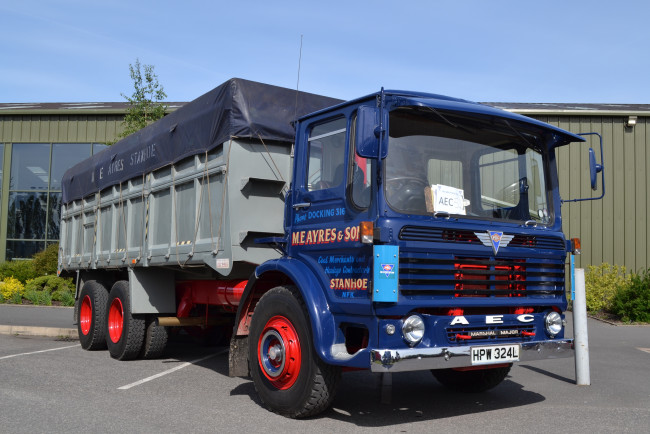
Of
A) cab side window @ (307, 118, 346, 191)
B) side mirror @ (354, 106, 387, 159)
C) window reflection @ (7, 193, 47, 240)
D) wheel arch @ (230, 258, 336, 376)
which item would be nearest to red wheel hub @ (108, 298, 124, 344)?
wheel arch @ (230, 258, 336, 376)

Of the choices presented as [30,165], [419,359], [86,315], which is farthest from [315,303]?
[30,165]

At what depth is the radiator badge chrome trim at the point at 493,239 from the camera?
5344 mm

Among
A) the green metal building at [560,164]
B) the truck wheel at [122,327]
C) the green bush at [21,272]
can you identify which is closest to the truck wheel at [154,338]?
the truck wheel at [122,327]

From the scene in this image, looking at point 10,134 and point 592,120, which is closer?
point 592,120

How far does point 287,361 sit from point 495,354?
170 cm

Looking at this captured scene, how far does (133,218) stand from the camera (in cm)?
917

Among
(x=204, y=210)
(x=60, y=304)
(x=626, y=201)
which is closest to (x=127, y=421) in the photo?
(x=204, y=210)

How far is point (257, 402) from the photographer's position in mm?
6312

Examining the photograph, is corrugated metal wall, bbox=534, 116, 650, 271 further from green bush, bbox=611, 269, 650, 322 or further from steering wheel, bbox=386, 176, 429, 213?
steering wheel, bbox=386, 176, 429, 213

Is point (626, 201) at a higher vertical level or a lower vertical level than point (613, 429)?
higher

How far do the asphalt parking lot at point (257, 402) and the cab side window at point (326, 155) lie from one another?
2027 millimetres

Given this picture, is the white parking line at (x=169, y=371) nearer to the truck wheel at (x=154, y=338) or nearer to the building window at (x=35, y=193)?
the truck wheel at (x=154, y=338)

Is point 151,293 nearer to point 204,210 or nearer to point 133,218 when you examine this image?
point 133,218

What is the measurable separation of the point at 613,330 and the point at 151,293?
948 cm
